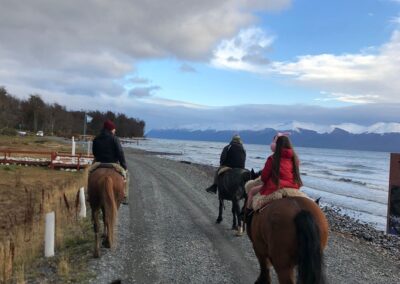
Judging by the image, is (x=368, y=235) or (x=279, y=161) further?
(x=368, y=235)

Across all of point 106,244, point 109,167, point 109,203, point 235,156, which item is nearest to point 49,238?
point 106,244

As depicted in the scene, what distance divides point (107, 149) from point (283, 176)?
179 inches

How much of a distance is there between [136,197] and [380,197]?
2430cm

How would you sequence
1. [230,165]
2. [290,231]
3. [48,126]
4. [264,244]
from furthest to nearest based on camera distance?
→ [48,126] < [230,165] < [264,244] < [290,231]

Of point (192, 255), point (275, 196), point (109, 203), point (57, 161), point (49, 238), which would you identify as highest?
point (275, 196)

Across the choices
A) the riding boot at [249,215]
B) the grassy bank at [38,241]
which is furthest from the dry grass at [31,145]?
the riding boot at [249,215]

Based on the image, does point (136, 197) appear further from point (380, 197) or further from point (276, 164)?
point (380, 197)

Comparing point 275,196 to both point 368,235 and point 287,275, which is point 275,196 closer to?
point 287,275

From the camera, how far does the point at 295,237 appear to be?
5.80m

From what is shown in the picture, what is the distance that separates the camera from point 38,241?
34.2 ft

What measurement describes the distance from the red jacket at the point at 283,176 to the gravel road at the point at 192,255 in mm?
2117

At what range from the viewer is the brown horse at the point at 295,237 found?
563 cm

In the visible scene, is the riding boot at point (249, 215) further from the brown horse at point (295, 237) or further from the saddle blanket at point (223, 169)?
the saddle blanket at point (223, 169)

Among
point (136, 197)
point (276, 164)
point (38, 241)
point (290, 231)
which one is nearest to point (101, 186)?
point (38, 241)
